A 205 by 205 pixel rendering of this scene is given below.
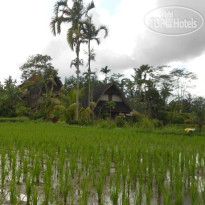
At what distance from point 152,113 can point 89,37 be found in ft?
30.7

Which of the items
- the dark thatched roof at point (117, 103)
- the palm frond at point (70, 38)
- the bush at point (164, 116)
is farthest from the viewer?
the bush at point (164, 116)

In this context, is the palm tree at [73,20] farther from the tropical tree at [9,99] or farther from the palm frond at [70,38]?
the tropical tree at [9,99]

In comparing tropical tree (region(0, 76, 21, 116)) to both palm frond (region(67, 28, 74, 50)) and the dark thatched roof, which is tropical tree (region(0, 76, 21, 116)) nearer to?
the dark thatched roof

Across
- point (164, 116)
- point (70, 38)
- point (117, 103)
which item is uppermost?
point (70, 38)

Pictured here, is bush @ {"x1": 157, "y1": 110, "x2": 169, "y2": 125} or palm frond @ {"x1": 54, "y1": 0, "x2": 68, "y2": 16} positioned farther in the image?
bush @ {"x1": 157, "y1": 110, "x2": 169, "y2": 125}

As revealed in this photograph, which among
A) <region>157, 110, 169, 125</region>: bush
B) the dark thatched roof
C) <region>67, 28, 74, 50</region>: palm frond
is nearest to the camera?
<region>67, 28, 74, 50</region>: palm frond

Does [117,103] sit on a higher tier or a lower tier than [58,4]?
lower

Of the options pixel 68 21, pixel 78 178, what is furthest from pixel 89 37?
pixel 78 178

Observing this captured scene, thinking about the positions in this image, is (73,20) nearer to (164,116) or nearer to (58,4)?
(58,4)

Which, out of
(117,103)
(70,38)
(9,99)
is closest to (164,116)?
(117,103)

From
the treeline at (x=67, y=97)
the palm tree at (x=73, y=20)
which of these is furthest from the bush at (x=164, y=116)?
the palm tree at (x=73, y=20)

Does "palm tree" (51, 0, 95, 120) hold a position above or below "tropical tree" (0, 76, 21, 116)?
above

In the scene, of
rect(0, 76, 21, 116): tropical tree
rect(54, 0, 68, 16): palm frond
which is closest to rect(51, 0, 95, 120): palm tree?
rect(54, 0, 68, 16): palm frond

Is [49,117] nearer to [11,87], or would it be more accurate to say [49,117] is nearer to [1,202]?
[11,87]
